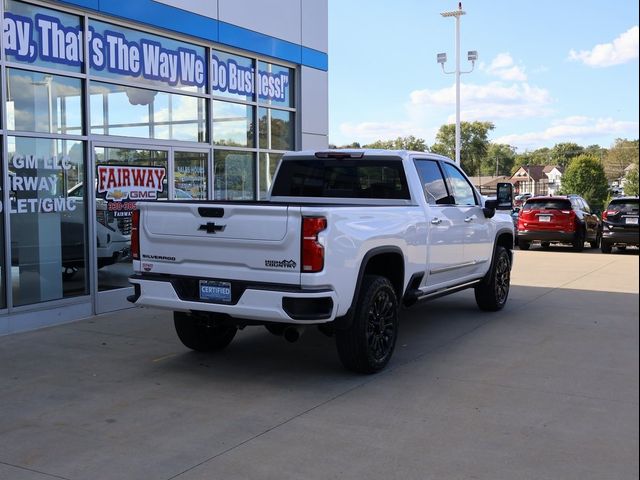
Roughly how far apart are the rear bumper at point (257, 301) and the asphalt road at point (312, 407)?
2.22ft

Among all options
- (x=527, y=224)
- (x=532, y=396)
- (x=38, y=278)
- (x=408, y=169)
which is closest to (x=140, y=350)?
(x=38, y=278)

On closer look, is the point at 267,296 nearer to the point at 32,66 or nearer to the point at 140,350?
the point at 140,350

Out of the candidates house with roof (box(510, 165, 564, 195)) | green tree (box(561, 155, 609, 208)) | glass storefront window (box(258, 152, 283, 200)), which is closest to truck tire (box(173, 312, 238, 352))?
glass storefront window (box(258, 152, 283, 200))

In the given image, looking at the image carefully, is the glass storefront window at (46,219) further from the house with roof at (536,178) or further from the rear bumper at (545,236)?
the house with roof at (536,178)

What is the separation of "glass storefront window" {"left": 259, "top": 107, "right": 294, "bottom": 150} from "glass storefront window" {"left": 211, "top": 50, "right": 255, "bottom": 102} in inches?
22.8

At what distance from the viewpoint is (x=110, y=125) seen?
9.20 meters

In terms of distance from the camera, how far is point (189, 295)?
5.76 metres

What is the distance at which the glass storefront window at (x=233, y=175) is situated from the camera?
1141cm

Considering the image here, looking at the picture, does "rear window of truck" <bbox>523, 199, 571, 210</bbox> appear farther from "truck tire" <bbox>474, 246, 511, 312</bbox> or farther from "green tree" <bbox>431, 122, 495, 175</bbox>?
"green tree" <bbox>431, 122, 495, 175</bbox>

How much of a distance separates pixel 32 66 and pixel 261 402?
5.31 m

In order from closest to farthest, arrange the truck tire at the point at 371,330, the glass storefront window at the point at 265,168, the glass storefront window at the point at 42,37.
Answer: the truck tire at the point at 371,330 → the glass storefront window at the point at 42,37 → the glass storefront window at the point at 265,168

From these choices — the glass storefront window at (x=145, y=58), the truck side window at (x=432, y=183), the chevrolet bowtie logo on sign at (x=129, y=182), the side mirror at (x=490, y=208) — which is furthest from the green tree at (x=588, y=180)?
the truck side window at (x=432, y=183)

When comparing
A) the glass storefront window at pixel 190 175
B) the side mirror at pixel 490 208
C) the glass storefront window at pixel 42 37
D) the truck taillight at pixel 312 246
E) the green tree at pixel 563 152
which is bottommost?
the truck taillight at pixel 312 246

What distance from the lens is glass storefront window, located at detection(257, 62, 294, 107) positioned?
40.3 feet
